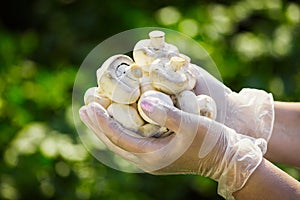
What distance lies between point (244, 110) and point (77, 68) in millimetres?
1393

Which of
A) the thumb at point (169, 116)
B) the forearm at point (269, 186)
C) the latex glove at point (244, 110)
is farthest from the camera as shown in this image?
the latex glove at point (244, 110)

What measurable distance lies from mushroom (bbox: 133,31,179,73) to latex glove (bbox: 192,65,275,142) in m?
0.20

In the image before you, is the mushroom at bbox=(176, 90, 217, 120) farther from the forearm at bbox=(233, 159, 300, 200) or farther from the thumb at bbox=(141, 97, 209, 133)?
the forearm at bbox=(233, 159, 300, 200)

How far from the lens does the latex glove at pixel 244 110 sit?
2.28 metres

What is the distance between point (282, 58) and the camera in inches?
136

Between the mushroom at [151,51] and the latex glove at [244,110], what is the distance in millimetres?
202

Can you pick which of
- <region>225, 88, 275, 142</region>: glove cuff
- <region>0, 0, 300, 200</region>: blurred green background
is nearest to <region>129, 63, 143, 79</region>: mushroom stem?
<region>225, 88, 275, 142</region>: glove cuff

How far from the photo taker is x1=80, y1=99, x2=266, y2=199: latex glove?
1.93 m

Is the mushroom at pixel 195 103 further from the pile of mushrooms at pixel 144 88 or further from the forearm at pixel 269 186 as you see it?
the forearm at pixel 269 186

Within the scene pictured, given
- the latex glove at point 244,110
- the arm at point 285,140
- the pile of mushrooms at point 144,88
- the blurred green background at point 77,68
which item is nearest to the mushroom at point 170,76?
the pile of mushrooms at point 144,88

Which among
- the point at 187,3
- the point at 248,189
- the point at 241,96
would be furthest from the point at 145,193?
the point at 248,189

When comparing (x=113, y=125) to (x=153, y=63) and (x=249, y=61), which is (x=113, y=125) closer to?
(x=153, y=63)

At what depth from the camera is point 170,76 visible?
2.00 meters

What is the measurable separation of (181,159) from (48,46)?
76.1 inches
